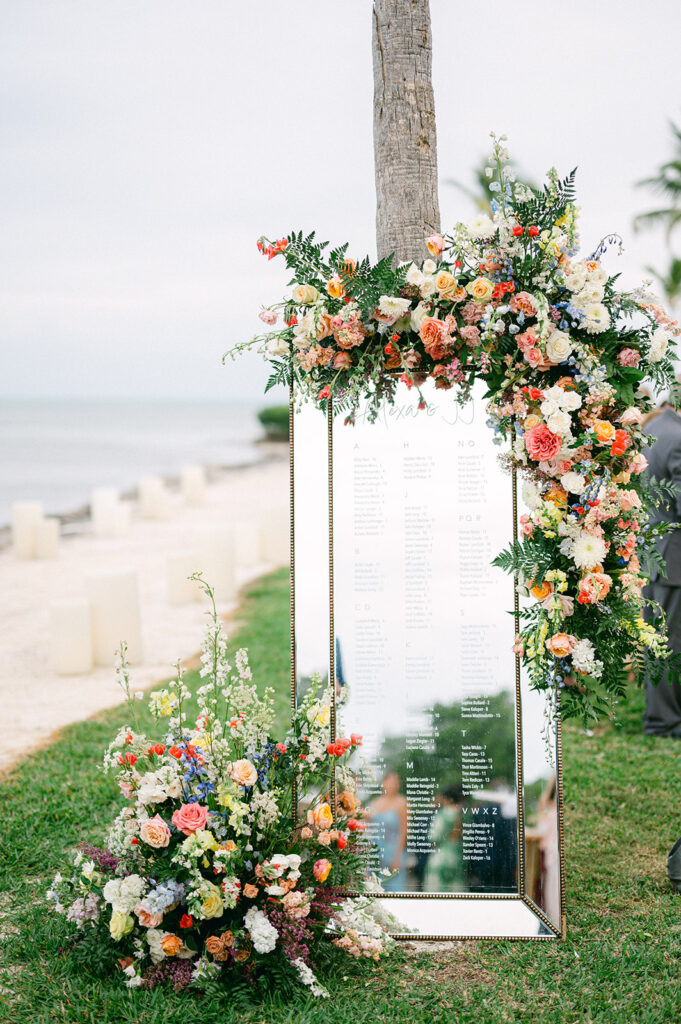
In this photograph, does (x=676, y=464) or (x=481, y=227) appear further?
(x=676, y=464)

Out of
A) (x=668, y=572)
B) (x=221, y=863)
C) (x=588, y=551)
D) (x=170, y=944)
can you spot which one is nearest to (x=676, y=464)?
(x=668, y=572)

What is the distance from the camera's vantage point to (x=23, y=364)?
254 ft

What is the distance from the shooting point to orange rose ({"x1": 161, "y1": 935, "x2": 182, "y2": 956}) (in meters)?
3.26

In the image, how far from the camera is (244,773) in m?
3.34

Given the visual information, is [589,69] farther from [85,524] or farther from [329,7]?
[85,524]

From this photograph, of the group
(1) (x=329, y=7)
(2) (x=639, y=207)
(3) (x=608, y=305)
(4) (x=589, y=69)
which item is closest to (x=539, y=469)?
(3) (x=608, y=305)

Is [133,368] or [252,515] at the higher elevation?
[133,368]

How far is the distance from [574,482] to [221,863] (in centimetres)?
195

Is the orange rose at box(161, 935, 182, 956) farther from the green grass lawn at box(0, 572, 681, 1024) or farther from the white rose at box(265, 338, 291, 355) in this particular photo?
the white rose at box(265, 338, 291, 355)

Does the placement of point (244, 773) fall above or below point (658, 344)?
below

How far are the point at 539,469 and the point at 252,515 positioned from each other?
22.2 m

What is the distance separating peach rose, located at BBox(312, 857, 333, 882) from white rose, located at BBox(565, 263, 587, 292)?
2.43 metres

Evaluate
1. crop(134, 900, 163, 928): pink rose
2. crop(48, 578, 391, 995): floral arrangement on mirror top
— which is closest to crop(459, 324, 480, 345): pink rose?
crop(48, 578, 391, 995): floral arrangement on mirror top

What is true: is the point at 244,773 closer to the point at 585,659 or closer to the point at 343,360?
the point at 585,659
